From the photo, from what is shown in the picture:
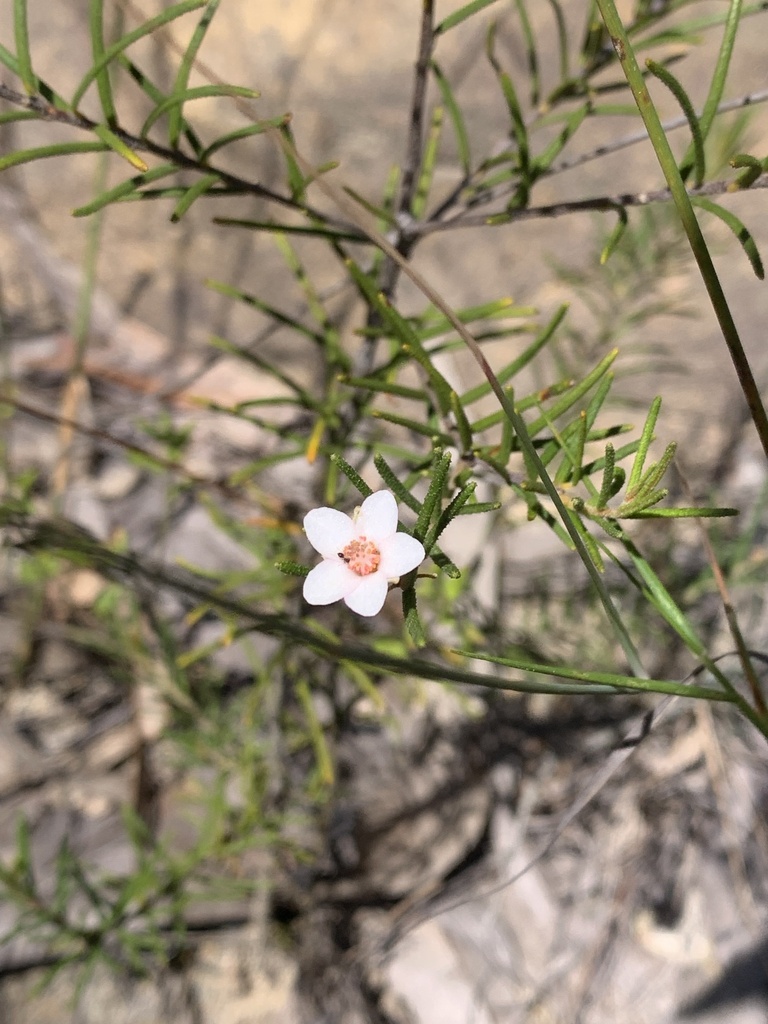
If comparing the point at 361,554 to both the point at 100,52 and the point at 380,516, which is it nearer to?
the point at 380,516

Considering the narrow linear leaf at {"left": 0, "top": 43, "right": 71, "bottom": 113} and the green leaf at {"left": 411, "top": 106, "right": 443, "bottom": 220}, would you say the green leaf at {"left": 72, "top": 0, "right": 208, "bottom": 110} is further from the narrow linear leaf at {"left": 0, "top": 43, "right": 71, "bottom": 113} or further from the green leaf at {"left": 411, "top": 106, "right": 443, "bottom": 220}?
the green leaf at {"left": 411, "top": 106, "right": 443, "bottom": 220}

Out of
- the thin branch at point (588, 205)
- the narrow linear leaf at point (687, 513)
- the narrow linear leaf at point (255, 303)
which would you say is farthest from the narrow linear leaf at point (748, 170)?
the narrow linear leaf at point (255, 303)

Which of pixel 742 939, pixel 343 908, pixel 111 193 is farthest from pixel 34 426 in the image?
pixel 742 939

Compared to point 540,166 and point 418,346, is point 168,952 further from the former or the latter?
point 540,166

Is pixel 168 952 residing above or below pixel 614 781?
above

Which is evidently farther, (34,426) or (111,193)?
(34,426)

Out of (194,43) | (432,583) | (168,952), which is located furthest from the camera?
(168,952)

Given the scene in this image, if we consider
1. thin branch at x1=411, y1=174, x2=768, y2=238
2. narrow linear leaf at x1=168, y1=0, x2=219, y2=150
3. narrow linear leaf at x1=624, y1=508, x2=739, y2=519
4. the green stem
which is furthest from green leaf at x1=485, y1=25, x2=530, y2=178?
narrow linear leaf at x1=624, y1=508, x2=739, y2=519
